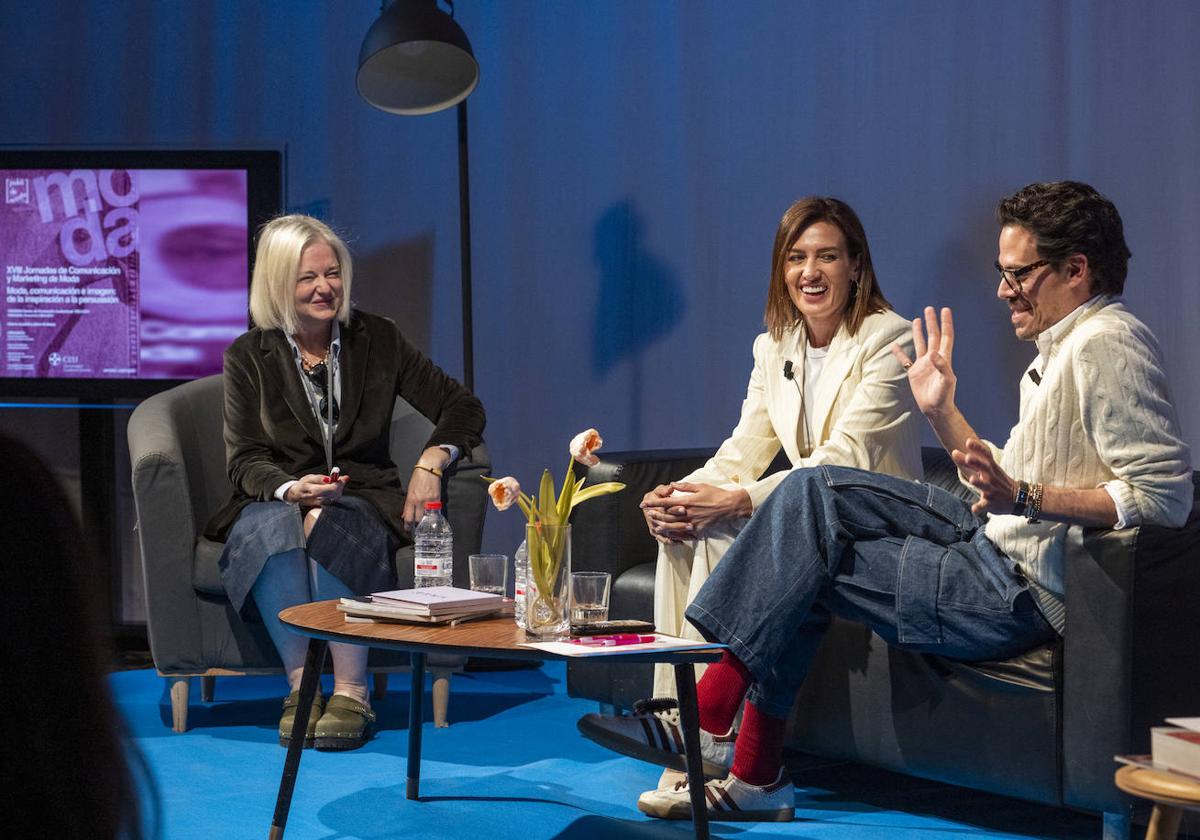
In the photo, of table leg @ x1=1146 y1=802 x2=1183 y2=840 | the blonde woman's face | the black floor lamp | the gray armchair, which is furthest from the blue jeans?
the black floor lamp

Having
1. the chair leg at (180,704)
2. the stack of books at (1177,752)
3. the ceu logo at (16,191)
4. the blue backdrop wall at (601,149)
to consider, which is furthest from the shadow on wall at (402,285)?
the stack of books at (1177,752)

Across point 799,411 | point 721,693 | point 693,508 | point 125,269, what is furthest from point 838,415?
point 125,269

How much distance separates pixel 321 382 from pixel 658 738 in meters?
1.56

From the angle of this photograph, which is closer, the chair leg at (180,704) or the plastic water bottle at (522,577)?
the plastic water bottle at (522,577)

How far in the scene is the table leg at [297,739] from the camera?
250cm

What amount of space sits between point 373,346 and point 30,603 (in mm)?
3400

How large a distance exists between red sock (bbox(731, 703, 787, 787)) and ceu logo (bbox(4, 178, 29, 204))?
3008 millimetres

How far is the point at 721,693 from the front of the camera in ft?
9.37

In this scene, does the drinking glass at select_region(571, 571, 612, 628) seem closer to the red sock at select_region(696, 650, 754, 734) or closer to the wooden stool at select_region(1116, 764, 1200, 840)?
the red sock at select_region(696, 650, 754, 734)

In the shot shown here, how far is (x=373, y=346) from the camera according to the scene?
13.1 feet

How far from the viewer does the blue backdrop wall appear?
4352mm

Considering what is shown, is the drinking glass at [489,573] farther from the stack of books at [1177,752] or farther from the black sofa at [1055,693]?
the stack of books at [1177,752]

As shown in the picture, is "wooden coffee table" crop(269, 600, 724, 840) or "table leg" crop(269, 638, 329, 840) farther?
"table leg" crop(269, 638, 329, 840)

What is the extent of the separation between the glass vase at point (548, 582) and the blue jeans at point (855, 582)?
36 cm
